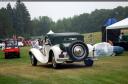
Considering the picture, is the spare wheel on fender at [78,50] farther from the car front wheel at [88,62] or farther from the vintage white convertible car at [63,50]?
the car front wheel at [88,62]

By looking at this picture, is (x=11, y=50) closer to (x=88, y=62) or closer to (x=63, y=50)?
(x=88, y=62)

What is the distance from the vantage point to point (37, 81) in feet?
45.2

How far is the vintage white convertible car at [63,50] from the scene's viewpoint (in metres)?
17.7

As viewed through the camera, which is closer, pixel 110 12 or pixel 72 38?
pixel 72 38

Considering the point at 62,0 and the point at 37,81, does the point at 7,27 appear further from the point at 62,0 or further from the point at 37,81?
the point at 37,81

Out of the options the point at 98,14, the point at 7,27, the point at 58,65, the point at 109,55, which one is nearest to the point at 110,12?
the point at 98,14

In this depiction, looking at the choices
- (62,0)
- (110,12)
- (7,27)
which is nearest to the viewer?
(62,0)

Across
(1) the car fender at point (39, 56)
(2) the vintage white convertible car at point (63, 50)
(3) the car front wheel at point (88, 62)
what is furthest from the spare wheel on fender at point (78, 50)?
(1) the car fender at point (39, 56)

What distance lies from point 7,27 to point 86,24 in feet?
154

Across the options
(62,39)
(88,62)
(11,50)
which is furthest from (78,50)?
(11,50)

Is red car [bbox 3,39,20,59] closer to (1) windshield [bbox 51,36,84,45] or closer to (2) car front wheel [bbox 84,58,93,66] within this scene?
(1) windshield [bbox 51,36,84,45]

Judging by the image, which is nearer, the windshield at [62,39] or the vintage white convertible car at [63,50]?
the vintage white convertible car at [63,50]

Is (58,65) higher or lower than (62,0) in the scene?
lower

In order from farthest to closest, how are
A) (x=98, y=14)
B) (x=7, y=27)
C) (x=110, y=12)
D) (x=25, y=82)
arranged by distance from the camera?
(x=98, y=14) < (x=110, y=12) < (x=7, y=27) < (x=25, y=82)
